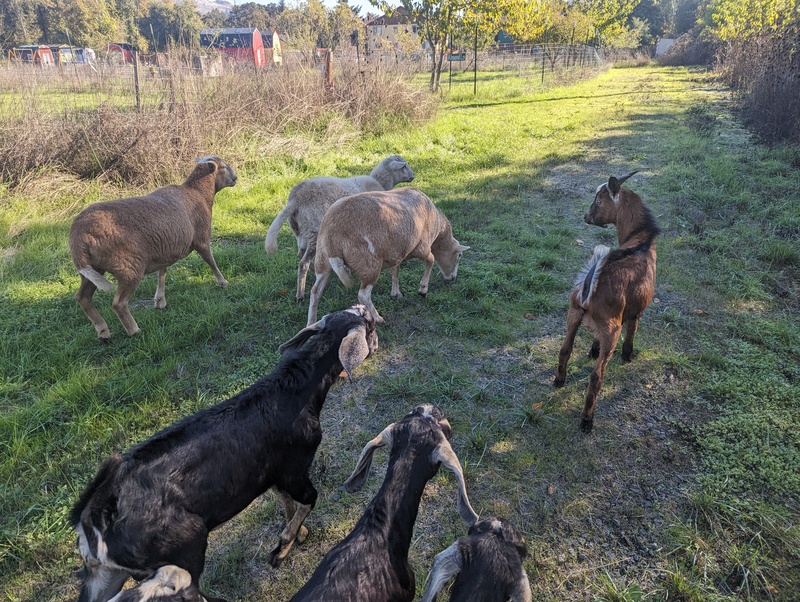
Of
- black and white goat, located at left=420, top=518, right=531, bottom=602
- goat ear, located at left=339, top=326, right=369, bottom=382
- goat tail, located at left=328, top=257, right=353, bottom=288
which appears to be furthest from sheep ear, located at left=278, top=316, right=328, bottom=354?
black and white goat, located at left=420, top=518, right=531, bottom=602

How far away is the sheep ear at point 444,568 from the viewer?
2.04 meters

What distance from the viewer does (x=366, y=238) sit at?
4609 mm

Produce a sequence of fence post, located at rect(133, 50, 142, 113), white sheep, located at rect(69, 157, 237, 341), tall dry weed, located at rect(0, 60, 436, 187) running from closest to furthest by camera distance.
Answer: white sheep, located at rect(69, 157, 237, 341) → tall dry weed, located at rect(0, 60, 436, 187) → fence post, located at rect(133, 50, 142, 113)

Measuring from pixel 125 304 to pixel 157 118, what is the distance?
19.2 ft

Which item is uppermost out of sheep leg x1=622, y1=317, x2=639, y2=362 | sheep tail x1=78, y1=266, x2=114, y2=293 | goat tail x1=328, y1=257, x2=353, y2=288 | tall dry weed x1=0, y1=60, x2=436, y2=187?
tall dry weed x1=0, y1=60, x2=436, y2=187

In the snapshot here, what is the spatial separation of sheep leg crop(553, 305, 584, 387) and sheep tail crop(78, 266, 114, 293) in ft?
13.3

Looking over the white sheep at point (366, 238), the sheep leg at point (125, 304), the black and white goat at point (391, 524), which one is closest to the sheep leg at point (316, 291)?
the white sheep at point (366, 238)

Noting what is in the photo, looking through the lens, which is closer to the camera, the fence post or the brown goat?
the brown goat

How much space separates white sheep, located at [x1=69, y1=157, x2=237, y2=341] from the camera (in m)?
4.33

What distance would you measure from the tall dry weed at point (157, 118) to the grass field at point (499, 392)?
2.25ft

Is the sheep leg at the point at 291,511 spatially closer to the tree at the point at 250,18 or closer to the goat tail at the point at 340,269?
the goat tail at the point at 340,269

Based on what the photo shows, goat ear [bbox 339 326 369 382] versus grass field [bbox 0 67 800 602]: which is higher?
goat ear [bbox 339 326 369 382]

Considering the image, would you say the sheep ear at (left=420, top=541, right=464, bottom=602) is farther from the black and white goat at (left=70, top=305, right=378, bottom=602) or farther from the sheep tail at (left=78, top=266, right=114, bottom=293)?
the sheep tail at (left=78, top=266, right=114, bottom=293)

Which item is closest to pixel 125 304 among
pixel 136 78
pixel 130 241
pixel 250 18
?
pixel 130 241
